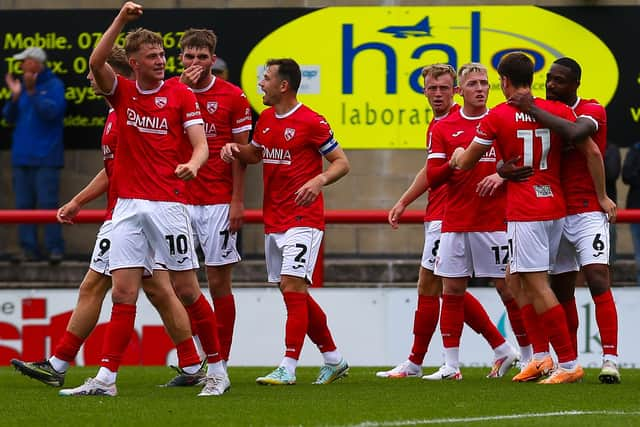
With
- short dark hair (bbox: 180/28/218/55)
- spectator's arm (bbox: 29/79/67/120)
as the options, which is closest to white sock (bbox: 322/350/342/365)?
short dark hair (bbox: 180/28/218/55)

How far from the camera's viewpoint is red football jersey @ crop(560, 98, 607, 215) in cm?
930

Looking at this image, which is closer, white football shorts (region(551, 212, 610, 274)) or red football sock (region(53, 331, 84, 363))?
white football shorts (region(551, 212, 610, 274))

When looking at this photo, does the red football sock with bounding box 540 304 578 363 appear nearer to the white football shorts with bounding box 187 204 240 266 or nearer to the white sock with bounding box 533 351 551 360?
the white sock with bounding box 533 351 551 360

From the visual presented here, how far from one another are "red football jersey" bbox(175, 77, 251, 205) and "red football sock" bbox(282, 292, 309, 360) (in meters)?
0.93

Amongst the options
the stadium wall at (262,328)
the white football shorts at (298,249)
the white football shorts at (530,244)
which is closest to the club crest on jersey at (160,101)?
the white football shorts at (298,249)

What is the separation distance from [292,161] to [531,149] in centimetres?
148

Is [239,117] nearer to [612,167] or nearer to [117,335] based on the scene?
[117,335]

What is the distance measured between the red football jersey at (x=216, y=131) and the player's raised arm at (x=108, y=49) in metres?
1.58

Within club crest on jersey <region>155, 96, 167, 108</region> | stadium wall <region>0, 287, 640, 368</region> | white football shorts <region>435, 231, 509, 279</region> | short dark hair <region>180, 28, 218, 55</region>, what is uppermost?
short dark hair <region>180, 28, 218, 55</region>

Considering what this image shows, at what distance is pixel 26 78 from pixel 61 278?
1.87 metres

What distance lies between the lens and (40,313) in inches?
492

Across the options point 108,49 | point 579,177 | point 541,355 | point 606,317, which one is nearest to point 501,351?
point 541,355

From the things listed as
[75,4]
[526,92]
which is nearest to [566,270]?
[526,92]

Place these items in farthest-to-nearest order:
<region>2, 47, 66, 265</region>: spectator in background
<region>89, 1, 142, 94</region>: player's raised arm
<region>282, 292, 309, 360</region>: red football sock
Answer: <region>2, 47, 66, 265</region>: spectator in background < <region>282, 292, 309, 360</region>: red football sock < <region>89, 1, 142, 94</region>: player's raised arm
